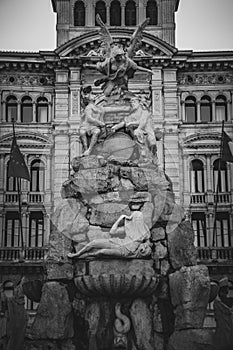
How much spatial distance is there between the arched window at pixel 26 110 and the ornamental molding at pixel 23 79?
3.23 ft

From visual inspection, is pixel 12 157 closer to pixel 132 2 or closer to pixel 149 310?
pixel 132 2

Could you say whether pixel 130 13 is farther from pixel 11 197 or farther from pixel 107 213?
pixel 107 213

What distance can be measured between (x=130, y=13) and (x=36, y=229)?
1606 centimetres

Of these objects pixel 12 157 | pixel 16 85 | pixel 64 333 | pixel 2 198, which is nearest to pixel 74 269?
pixel 64 333

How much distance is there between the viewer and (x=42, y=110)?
165 feet

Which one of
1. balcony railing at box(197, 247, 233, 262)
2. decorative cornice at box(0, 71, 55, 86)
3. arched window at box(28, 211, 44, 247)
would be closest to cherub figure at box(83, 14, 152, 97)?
balcony railing at box(197, 247, 233, 262)

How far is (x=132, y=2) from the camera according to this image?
2111 inches

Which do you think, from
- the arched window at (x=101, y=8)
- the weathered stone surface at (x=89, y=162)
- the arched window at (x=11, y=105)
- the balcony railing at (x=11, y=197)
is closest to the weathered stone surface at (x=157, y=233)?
the weathered stone surface at (x=89, y=162)

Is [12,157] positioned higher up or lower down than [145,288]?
higher up

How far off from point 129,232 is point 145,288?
1393 mm

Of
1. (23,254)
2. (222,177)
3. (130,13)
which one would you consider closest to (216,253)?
(222,177)

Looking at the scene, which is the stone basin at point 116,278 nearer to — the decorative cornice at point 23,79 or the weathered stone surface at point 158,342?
the weathered stone surface at point 158,342

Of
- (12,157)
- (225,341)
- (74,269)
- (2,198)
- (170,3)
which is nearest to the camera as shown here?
(225,341)

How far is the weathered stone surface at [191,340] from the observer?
1764cm
